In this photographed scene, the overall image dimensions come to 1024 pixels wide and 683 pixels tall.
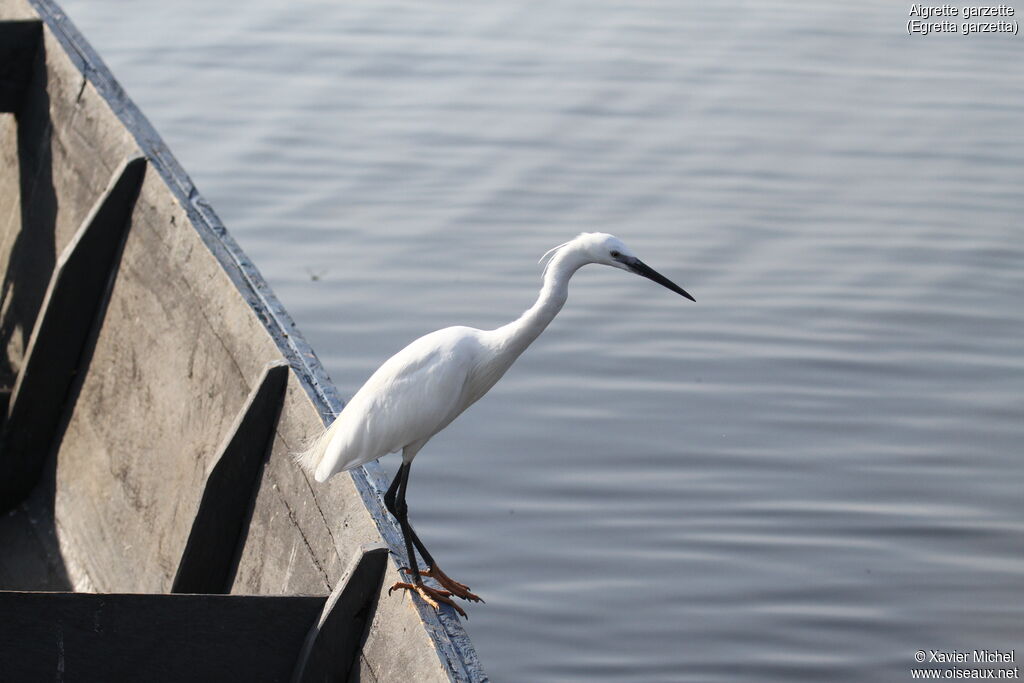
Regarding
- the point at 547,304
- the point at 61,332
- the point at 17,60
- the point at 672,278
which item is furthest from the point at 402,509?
the point at 672,278

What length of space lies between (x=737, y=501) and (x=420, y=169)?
12.5 feet

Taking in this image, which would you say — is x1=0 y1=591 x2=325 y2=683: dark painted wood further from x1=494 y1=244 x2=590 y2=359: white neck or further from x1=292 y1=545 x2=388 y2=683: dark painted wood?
x1=494 y1=244 x2=590 y2=359: white neck

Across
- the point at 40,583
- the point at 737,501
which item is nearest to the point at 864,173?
the point at 737,501

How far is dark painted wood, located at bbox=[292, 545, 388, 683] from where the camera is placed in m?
3.11

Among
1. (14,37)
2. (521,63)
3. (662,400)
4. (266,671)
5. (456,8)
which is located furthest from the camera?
(456,8)

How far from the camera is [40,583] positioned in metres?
5.02

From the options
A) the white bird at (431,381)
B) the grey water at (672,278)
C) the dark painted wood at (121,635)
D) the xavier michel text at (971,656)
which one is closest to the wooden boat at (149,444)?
the dark painted wood at (121,635)

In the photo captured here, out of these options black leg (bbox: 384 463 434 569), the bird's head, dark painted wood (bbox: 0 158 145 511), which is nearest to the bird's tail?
black leg (bbox: 384 463 434 569)

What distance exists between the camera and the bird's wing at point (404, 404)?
10.9 feet

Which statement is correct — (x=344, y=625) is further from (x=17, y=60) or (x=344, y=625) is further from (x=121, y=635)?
(x=17, y=60)

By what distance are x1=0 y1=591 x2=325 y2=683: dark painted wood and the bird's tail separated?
1.57ft

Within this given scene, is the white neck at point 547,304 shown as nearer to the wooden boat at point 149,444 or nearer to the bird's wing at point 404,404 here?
the bird's wing at point 404,404

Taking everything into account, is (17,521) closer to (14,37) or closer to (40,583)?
(40,583)

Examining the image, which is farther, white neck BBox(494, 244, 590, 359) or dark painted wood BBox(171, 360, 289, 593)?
dark painted wood BBox(171, 360, 289, 593)
